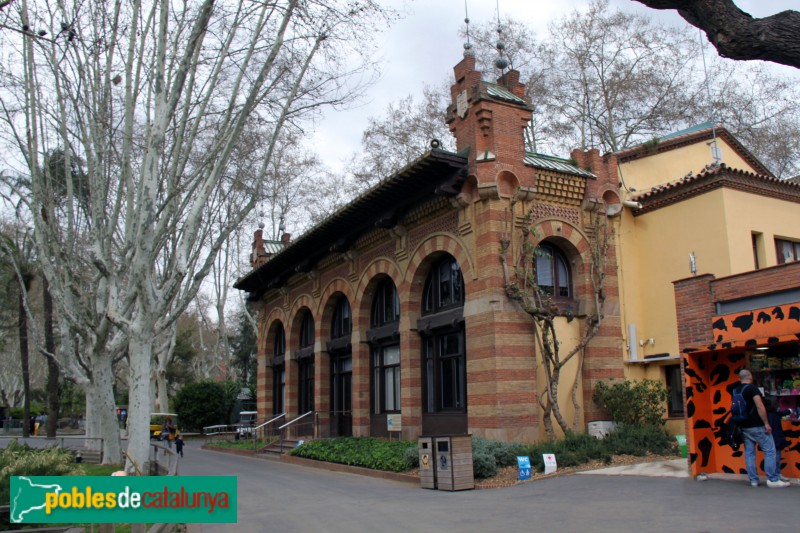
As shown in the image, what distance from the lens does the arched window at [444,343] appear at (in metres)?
18.0

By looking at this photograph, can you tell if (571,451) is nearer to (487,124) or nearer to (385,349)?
(487,124)

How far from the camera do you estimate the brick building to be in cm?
1648

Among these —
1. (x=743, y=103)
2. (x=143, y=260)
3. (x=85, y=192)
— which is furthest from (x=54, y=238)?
(x=743, y=103)

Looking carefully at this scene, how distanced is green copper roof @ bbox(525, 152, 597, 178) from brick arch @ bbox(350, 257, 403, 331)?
550 centimetres

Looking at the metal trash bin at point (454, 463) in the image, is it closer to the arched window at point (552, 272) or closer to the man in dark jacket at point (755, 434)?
the man in dark jacket at point (755, 434)

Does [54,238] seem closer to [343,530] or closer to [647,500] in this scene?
[343,530]

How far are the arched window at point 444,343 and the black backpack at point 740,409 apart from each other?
773cm

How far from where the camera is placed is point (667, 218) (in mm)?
18594

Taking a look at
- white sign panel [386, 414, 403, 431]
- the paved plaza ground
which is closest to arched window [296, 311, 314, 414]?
white sign panel [386, 414, 403, 431]

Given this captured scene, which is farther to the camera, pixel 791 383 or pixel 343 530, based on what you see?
pixel 791 383

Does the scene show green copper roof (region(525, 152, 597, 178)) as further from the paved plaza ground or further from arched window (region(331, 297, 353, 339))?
arched window (region(331, 297, 353, 339))

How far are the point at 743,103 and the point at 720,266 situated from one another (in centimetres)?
1763

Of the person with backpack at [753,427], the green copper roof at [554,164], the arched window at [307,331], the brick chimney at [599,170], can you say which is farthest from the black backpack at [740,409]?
the arched window at [307,331]

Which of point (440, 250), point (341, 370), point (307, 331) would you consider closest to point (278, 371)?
point (307, 331)
